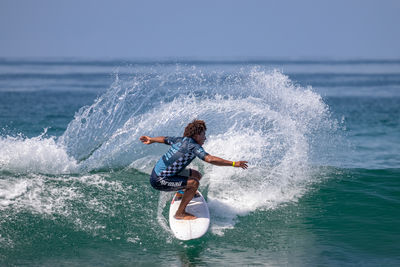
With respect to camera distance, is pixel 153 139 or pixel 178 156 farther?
pixel 153 139

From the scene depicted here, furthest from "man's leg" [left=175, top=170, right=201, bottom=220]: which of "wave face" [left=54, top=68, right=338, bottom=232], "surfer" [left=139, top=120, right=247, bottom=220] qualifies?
"wave face" [left=54, top=68, right=338, bottom=232]

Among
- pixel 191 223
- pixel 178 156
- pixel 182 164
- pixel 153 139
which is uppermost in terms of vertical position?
pixel 153 139

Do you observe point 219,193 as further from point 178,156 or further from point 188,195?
point 178,156

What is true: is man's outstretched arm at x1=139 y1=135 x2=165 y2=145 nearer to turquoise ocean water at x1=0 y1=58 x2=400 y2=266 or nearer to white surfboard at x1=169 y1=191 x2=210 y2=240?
white surfboard at x1=169 y1=191 x2=210 y2=240

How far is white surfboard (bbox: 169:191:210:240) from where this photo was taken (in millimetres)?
8430

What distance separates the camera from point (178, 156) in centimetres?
826

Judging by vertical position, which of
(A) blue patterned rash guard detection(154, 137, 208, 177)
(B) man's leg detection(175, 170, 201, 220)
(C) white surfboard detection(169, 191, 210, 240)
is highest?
(A) blue patterned rash guard detection(154, 137, 208, 177)

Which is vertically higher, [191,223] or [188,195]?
[188,195]

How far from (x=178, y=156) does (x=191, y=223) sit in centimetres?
122

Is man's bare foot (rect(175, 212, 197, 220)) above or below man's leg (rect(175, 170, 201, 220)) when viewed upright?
below

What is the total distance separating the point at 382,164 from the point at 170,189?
8.47m

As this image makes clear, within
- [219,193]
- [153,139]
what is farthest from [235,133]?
[153,139]

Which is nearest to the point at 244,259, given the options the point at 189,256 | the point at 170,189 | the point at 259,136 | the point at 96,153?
the point at 189,256

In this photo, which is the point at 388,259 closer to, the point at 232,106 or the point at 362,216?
the point at 362,216
